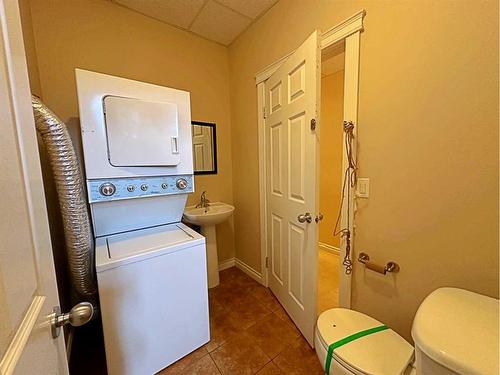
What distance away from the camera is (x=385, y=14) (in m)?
1.12

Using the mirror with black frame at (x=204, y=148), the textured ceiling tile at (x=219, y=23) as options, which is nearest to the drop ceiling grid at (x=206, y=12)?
the textured ceiling tile at (x=219, y=23)

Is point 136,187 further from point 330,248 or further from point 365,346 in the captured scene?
point 330,248

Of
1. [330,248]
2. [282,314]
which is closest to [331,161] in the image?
[330,248]

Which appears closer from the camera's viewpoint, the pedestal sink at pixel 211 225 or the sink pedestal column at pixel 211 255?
the pedestal sink at pixel 211 225

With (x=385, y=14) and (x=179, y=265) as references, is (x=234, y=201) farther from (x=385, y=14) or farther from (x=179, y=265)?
(x=385, y=14)

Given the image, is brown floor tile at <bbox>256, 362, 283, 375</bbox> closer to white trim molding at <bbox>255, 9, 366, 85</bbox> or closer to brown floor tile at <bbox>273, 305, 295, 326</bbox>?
brown floor tile at <bbox>273, 305, 295, 326</bbox>

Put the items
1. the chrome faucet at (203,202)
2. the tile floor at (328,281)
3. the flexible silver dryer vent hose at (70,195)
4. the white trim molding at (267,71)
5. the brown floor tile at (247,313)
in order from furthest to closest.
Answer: the chrome faucet at (203,202) → the tile floor at (328,281) → the white trim molding at (267,71) → the brown floor tile at (247,313) → the flexible silver dryer vent hose at (70,195)

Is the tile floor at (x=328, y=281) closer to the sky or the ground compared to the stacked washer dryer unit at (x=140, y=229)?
closer to the ground

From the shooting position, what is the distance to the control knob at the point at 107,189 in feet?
4.01

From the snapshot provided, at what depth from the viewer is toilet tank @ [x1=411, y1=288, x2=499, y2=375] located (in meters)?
0.55

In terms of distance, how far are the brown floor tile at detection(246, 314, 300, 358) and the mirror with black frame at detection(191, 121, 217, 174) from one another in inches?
60.6

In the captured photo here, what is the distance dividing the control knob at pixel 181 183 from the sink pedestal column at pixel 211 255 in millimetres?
745

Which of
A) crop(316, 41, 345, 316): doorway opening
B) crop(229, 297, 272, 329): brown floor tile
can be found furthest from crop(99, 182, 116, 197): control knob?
crop(316, 41, 345, 316): doorway opening

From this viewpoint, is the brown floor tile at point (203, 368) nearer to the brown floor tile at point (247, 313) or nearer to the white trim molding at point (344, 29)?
the brown floor tile at point (247, 313)
